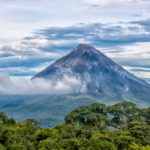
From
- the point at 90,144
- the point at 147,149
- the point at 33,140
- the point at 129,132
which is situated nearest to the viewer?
the point at 147,149

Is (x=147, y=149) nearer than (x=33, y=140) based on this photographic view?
Yes

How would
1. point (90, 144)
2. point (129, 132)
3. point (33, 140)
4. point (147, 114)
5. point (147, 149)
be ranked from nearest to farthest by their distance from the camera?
point (147, 149)
point (90, 144)
point (33, 140)
point (129, 132)
point (147, 114)

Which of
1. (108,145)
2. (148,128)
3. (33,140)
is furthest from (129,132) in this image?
(33,140)

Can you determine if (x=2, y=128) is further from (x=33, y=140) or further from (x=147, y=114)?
(x=147, y=114)

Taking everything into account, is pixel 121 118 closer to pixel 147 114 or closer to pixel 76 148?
pixel 147 114

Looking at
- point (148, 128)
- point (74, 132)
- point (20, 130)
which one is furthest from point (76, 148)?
point (148, 128)

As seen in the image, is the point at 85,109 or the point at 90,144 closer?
the point at 90,144

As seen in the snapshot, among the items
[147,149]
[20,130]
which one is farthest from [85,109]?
[147,149]

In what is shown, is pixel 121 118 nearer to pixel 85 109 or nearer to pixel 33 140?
pixel 85 109
